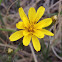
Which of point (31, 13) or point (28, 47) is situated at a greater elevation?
point (31, 13)

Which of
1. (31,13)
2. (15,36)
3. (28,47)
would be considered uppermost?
(31,13)

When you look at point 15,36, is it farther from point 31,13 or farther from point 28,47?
point 28,47

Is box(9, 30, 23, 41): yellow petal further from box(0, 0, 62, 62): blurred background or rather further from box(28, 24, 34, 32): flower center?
box(0, 0, 62, 62): blurred background

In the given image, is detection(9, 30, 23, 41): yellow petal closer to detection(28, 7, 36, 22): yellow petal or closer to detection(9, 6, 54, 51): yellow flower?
detection(9, 6, 54, 51): yellow flower

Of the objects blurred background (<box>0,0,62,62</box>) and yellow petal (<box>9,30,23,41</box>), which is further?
blurred background (<box>0,0,62,62</box>)

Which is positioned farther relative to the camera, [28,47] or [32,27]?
[28,47]

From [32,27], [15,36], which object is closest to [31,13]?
[32,27]

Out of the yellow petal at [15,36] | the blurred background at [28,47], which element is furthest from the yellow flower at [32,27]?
the blurred background at [28,47]

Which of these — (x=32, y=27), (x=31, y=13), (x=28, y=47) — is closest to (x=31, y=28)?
(x=32, y=27)

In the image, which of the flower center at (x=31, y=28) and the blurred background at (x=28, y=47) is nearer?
the flower center at (x=31, y=28)

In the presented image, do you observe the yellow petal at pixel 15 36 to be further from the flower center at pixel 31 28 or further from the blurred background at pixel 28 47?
the blurred background at pixel 28 47

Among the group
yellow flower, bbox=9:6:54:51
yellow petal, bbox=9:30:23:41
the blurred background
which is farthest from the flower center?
the blurred background

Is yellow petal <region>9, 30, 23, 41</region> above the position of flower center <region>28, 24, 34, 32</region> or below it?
below
